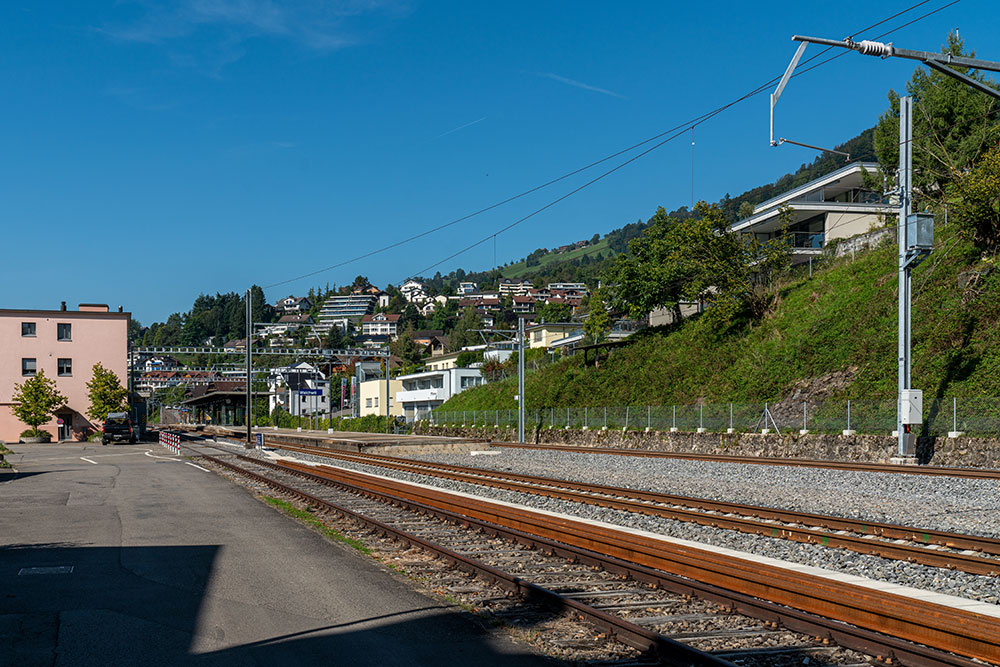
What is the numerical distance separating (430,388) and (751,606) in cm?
9182

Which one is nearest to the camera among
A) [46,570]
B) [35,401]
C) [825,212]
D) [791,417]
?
[46,570]

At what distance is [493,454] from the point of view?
143 ft

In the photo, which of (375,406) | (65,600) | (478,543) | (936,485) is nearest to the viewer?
(65,600)

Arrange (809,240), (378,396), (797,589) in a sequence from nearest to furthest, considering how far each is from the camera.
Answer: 1. (797,589)
2. (809,240)
3. (378,396)

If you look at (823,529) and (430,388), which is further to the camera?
(430,388)

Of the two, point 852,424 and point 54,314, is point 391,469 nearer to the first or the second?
point 852,424

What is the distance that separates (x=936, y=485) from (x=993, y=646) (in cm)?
1638

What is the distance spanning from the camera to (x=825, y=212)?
6191cm

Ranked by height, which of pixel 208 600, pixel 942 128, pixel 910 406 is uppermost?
pixel 942 128

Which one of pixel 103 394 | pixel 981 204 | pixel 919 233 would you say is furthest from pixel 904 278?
pixel 103 394

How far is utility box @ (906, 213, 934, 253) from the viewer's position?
27.6 meters

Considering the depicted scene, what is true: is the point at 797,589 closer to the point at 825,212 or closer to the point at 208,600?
the point at 208,600

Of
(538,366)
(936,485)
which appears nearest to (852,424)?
(936,485)

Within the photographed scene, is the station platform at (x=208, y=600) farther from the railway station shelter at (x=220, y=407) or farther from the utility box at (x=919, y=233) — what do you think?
the railway station shelter at (x=220, y=407)
